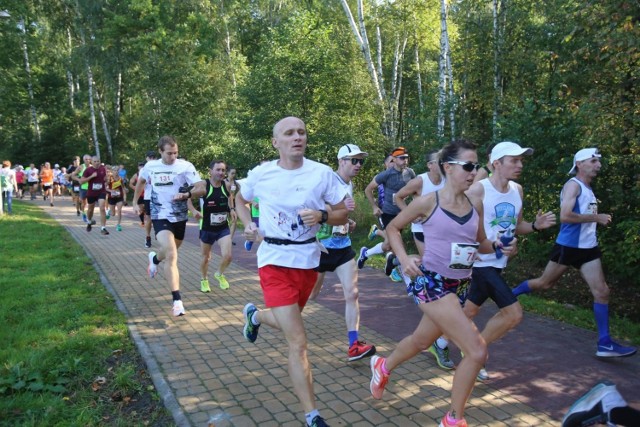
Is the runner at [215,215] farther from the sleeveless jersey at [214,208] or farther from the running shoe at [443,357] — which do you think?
the running shoe at [443,357]

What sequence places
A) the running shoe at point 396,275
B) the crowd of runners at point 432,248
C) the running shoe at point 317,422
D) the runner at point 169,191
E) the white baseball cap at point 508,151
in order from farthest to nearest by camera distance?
1. the running shoe at point 396,275
2. the runner at point 169,191
3. the white baseball cap at point 508,151
4. the crowd of runners at point 432,248
5. the running shoe at point 317,422

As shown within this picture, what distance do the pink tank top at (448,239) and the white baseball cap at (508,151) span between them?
41.4 inches

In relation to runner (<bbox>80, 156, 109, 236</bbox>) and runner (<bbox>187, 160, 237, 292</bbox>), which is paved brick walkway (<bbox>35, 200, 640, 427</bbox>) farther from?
runner (<bbox>80, 156, 109, 236</bbox>)

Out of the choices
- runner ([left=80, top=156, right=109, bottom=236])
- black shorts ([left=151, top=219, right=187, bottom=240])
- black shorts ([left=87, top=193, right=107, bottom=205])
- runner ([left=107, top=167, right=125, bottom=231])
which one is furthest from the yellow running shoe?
runner ([left=107, top=167, right=125, bottom=231])

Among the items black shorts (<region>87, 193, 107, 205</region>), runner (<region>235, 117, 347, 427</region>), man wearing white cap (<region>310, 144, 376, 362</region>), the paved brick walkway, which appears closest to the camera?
runner (<region>235, 117, 347, 427</region>)

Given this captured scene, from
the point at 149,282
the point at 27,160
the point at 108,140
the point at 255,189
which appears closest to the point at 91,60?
the point at 108,140

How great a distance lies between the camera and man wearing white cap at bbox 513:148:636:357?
194 inches

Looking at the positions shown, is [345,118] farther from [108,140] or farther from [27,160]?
[27,160]

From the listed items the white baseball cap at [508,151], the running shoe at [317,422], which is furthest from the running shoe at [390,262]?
the running shoe at [317,422]

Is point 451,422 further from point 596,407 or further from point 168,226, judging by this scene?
point 168,226

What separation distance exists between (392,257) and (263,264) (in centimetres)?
419

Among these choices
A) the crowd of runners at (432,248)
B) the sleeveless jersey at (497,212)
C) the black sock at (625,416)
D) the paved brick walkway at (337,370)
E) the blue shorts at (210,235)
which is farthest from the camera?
the blue shorts at (210,235)

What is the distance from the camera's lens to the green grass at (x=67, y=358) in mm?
3838

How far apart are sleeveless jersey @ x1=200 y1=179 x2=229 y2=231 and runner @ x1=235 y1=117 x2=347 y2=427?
3.68m
